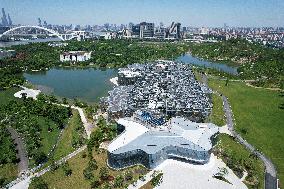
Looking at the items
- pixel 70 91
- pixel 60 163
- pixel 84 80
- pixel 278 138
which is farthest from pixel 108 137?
pixel 84 80

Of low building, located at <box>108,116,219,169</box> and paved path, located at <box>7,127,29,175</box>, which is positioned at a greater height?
low building, located at <box>108,116,219,169</box>

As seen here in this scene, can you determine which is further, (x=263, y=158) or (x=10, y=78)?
(x=10, y=78)

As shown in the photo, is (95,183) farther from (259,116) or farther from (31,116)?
(259,116)

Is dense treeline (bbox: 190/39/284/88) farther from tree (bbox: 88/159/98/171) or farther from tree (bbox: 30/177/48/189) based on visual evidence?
tree (bbox: 30/177/48/189)

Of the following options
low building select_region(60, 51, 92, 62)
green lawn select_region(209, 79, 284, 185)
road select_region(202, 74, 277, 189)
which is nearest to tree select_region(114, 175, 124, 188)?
road select_region(202, 74, 277, 189)

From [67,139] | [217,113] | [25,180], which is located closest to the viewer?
[25,180]

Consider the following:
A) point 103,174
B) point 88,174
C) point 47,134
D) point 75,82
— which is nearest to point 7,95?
point 75,82

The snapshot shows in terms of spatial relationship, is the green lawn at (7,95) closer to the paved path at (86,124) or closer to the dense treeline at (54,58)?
the dense treeline at (54,58)
